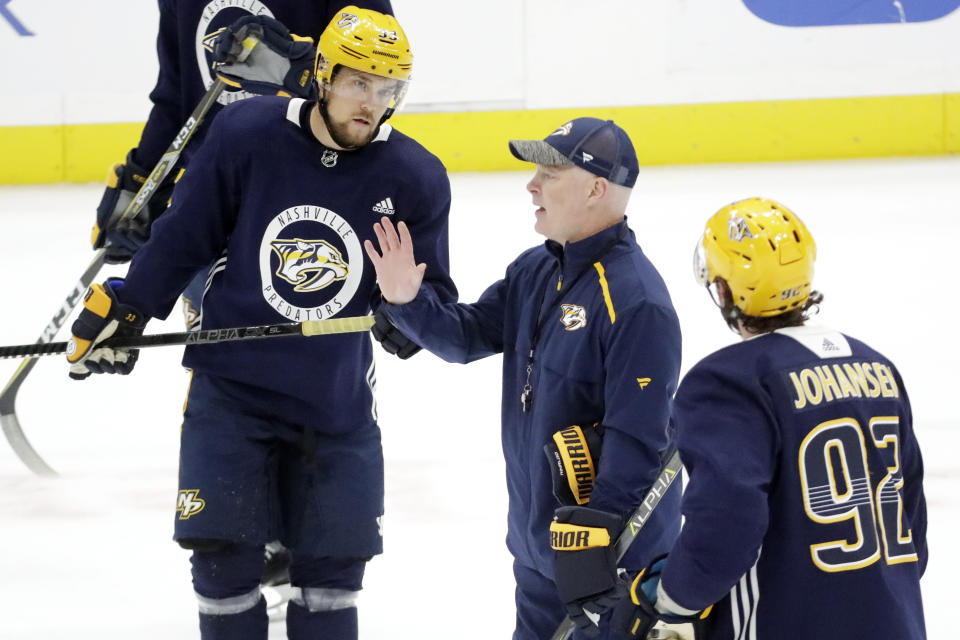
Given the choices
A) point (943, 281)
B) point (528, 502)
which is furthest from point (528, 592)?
point (943, 281)

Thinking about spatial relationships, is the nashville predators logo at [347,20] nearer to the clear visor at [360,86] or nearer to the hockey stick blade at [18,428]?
the clear visor at [360,86]

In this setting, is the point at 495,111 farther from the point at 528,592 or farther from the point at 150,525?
the point at 528,592

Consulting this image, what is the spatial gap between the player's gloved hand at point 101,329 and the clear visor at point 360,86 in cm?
52

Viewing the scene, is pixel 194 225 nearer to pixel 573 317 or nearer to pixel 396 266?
pixel 396 266

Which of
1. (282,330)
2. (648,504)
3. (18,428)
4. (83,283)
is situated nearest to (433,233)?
(282,330)

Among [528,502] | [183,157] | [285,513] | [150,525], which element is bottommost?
[150,525]

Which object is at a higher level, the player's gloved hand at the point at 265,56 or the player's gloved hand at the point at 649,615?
the player's gloved hand at the point at 265,56

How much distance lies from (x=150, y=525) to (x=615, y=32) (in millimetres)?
4935

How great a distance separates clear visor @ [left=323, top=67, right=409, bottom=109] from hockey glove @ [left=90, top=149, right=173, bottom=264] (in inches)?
38.8

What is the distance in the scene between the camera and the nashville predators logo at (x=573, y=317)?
1.93m

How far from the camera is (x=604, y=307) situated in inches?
75.0

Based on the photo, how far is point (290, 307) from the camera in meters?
2.27

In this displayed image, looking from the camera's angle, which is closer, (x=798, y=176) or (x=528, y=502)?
(x=528, y=502)

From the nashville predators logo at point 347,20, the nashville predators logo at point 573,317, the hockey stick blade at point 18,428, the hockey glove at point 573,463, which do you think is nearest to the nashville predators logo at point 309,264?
the nashville predators logo at point 347,20
